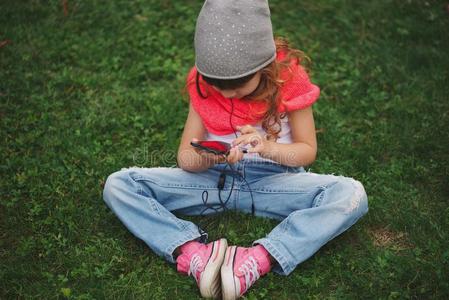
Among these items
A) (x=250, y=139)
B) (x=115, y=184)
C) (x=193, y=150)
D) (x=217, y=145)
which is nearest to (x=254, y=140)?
(x=250, y=139)

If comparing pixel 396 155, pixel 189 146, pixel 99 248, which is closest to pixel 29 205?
pixel 99 248

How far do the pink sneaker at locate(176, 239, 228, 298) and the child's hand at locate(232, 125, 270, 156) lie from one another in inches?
19.7

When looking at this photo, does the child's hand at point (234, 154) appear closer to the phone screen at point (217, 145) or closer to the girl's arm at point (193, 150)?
the phone screen at point (217, 145)

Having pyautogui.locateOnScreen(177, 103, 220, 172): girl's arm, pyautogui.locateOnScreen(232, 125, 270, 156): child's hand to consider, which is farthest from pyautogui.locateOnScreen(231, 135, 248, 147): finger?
pyautogui.locateOnScreen(177, 103, 220, 172): girl's arm

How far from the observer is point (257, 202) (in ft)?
9.71

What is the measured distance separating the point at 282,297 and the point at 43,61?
2.68 metres

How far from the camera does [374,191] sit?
320 cm

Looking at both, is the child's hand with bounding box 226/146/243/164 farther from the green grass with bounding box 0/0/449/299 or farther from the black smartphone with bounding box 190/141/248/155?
the green grass with bounding box 0/0/449/299

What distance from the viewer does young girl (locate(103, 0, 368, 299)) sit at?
2.40 meters

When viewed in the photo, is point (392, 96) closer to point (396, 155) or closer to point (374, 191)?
point (396, 155)

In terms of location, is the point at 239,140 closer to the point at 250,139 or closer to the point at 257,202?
the point at 250,139

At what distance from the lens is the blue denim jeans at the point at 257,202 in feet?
8.73

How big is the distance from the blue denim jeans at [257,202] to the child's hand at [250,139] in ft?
1.05

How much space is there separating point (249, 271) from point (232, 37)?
41.9 inches
